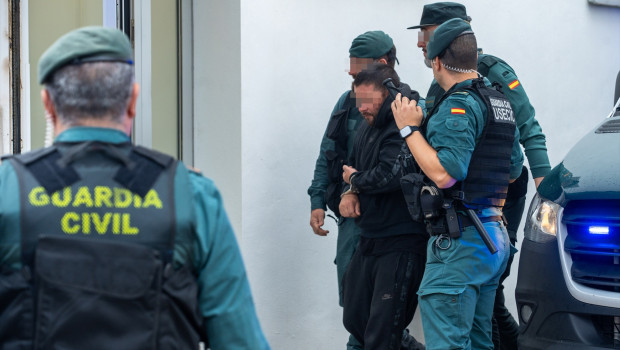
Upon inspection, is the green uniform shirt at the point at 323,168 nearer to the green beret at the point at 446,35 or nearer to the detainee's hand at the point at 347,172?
the detainee's hand at the point at 347,172

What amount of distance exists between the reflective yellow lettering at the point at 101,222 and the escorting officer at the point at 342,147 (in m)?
3.23


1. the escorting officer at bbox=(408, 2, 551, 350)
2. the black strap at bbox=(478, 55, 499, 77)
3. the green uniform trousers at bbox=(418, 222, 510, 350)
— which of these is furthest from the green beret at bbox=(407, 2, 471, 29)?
the green uniform trousers at bbox=(418, 222, 510, 350)

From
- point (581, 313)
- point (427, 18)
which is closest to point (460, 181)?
point (581, 313)

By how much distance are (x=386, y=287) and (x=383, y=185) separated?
1.75 feet

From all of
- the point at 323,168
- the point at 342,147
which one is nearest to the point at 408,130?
the point at 342,147

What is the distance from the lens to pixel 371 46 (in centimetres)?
553

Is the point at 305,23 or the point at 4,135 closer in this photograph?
the point at 4,135

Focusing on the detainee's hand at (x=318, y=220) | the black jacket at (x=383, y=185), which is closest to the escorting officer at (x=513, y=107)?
the black jacket at (x=383, y=185)

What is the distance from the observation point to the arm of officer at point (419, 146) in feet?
14.2

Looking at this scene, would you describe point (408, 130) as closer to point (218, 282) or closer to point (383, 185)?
point (383, 185)

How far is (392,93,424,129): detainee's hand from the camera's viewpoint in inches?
177

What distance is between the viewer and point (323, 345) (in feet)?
20.2

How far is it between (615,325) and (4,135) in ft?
10.2

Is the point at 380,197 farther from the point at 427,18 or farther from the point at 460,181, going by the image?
the point at 427,18
